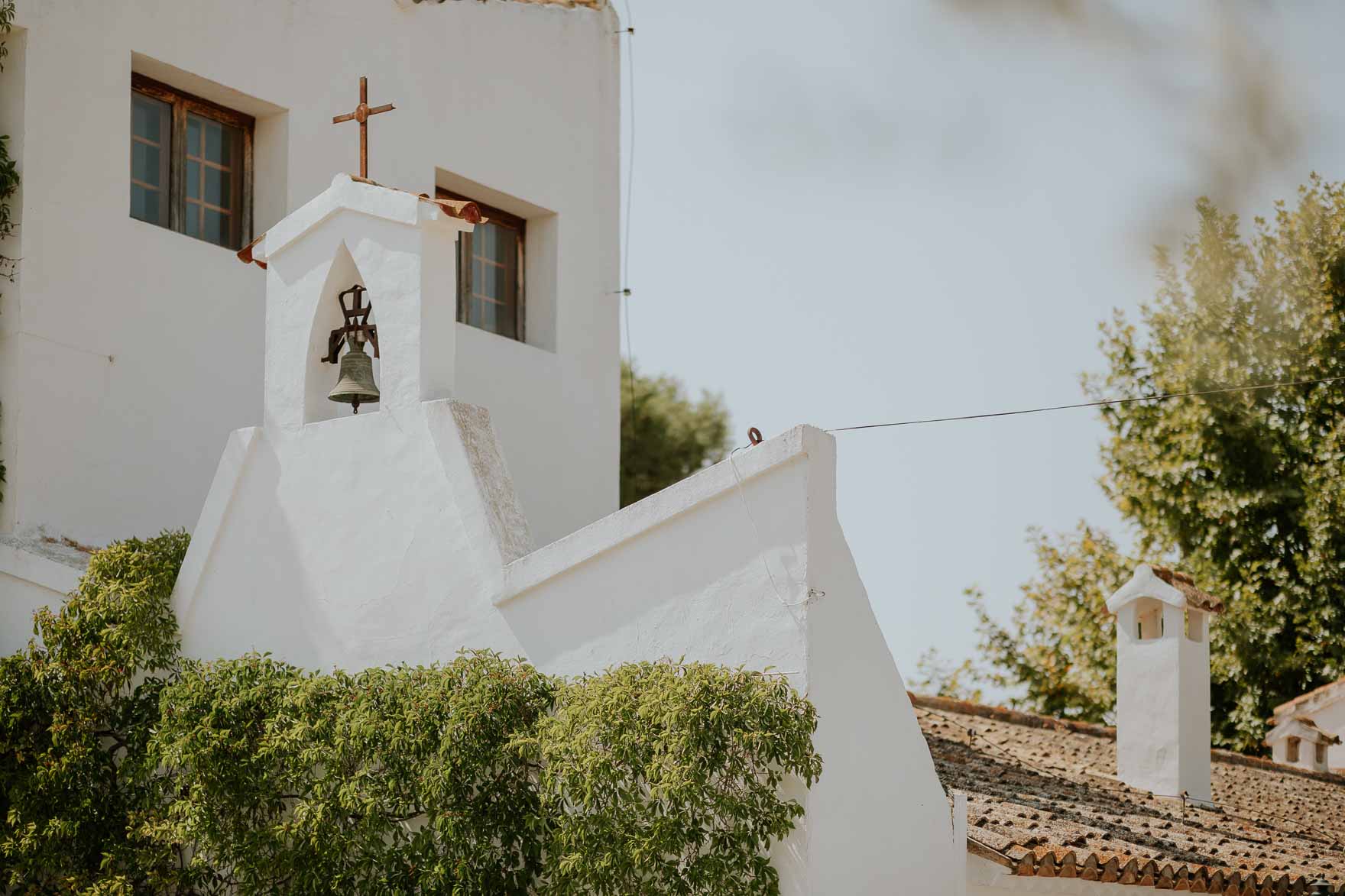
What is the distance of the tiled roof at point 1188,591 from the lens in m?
12.9

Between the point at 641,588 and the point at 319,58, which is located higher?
the point at 319,58

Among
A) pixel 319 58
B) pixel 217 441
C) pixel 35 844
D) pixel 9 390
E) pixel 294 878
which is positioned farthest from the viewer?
pixel 319 58

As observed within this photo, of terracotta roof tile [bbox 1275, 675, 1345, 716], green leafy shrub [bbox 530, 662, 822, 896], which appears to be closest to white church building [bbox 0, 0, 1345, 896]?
green leafy shrub [bbox 530, 662, 822, 896]

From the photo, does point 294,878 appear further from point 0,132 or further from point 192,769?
point 0,132

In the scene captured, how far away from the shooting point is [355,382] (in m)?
8.33

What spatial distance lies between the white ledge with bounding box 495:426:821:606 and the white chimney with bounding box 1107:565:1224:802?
6675 millimetres

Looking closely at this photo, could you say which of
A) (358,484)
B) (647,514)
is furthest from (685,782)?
(358,484)

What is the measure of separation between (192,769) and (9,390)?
342cm

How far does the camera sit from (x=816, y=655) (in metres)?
6.72

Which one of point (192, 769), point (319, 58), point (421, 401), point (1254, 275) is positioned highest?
point (319, 58)

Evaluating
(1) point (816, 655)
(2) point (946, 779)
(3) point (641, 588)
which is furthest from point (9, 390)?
(2) point (946, 779)

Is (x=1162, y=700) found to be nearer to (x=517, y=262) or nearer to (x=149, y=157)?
(x=517, y=262)

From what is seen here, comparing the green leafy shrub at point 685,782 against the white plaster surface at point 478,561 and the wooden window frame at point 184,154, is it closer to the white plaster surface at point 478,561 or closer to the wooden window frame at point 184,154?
the white plaster surface at point 478,561

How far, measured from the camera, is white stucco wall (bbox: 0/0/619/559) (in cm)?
1007
